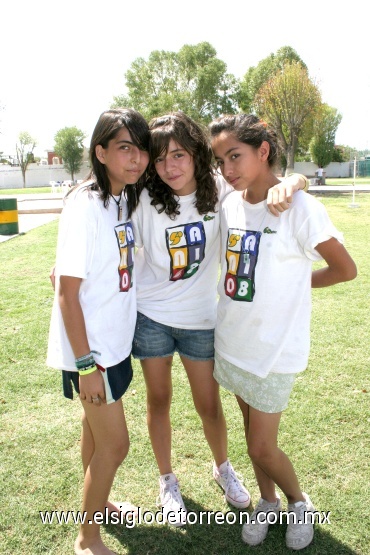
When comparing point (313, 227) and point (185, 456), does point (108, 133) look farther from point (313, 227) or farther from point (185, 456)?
point (185, 456)

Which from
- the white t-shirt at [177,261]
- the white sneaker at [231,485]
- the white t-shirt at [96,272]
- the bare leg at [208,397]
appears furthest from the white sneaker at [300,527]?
the white t-shirt at [96,272]

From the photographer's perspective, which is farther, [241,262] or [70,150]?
[70,150]

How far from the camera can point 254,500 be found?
95.6 inches

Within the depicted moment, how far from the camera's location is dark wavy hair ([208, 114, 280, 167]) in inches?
78.2

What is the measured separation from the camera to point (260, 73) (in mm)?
39125

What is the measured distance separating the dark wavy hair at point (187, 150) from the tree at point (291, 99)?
25484mm

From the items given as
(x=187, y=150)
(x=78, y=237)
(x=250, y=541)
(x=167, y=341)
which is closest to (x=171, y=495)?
(x=250, y=541)

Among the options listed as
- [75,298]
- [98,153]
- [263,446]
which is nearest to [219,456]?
[263,446]

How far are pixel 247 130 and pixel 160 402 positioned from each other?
1380 millimetres

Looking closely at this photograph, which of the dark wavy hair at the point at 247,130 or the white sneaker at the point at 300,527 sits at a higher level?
the dark wavy hair at the point at 247,130

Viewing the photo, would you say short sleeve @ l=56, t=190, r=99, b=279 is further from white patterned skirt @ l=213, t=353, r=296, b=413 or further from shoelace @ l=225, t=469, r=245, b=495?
shoelace @ l=225, t=469, r=245, b=495

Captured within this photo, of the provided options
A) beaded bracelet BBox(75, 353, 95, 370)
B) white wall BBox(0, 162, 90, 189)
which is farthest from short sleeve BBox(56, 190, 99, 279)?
white wall BBox(0, 162, 90, 189)

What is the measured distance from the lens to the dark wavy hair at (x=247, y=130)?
78.2 inches

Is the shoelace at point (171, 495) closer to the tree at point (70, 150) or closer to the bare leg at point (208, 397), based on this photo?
the bare leg at point (208, 397)
